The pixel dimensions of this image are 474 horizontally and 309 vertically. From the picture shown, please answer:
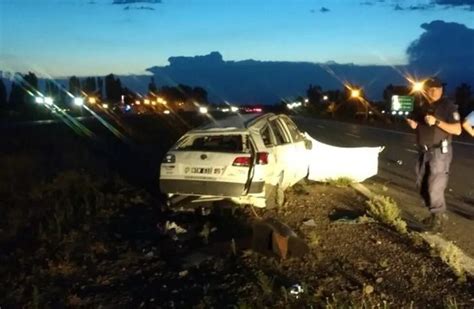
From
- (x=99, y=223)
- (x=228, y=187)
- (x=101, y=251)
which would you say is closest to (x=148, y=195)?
(x=99, y=223)

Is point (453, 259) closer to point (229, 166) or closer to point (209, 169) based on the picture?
point (229, 166)

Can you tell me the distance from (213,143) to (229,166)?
4.25 ft

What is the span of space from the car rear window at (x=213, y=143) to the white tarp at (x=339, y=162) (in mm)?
2382

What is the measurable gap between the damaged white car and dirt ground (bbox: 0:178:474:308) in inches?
13.3

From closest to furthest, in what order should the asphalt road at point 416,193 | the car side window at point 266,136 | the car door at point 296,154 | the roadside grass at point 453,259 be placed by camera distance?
the roadside grass at point 453,259 → the asphalt road at point 416,193 → the car side window at point 266,136 → the car door at point 296,154

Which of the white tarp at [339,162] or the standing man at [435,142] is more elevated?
the standing man at [435,142]

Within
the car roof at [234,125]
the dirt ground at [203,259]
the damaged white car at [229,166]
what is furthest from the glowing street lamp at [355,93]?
the damaged white car at [229,166]

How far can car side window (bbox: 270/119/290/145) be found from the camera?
1089cm

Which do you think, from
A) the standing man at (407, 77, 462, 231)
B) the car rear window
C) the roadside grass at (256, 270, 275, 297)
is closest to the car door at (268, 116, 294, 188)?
the car rear window

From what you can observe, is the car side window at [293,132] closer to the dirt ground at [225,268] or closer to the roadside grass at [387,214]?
the dirt ground at [225,268]

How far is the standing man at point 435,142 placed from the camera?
313 inches

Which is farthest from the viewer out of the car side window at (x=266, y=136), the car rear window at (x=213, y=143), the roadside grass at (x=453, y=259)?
the car side window at (x=266, y=136)

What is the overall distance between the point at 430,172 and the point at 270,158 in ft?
8.18

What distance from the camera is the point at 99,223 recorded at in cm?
1041
